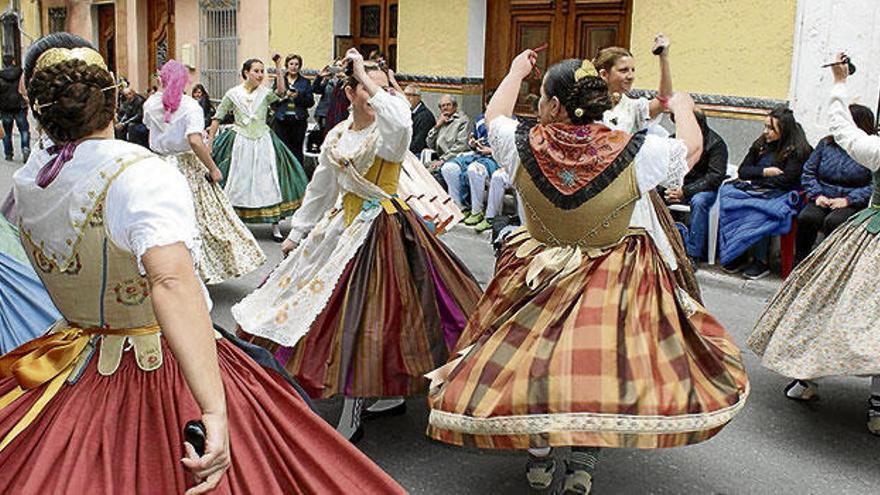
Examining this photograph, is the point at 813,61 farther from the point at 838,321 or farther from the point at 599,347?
the point at 599,347

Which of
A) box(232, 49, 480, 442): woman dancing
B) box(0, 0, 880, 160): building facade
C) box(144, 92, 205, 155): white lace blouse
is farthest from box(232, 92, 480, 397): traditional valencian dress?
box(0, 0, 880, 160): building facade

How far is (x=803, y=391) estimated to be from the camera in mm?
4562

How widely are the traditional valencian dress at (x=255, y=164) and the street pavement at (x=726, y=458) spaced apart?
174 inches

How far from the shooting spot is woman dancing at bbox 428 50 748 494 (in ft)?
9.48

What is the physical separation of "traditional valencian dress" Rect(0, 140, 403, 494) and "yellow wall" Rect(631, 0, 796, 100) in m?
6.73

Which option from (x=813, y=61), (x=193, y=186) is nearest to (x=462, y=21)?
(x=813, y=61)

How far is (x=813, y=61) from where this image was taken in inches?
297

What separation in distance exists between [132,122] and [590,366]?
1146 centimetres

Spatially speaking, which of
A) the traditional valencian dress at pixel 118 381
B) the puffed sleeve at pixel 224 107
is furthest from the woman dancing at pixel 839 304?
the puffed sleeve at pixel 224 107

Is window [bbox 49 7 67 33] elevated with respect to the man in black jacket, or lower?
elevated

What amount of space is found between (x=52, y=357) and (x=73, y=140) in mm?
472

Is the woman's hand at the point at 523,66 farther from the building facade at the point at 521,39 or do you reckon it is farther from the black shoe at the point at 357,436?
the building facade at the point at 521,39

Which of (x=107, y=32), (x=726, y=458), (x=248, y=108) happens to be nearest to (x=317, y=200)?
(x=726, y=458)

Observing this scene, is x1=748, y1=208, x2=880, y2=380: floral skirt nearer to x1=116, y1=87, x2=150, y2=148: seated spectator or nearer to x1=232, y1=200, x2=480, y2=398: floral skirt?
x1=232, y1=200, x2=480, y2=398: floral skirt
